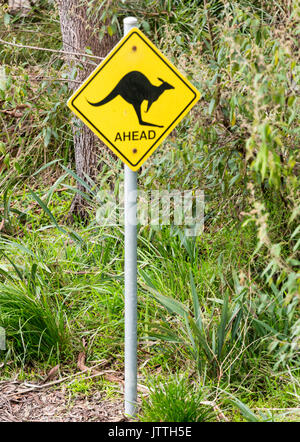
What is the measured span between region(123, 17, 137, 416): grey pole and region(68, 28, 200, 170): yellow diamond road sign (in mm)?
93

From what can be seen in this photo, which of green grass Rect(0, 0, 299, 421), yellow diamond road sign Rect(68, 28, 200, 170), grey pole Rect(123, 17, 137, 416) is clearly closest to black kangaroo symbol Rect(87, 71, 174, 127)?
yellow diamond road sign Rect(68, 28, 200, 170)

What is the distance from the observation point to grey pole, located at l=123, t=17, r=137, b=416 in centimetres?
325

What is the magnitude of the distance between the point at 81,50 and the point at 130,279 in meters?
2.66

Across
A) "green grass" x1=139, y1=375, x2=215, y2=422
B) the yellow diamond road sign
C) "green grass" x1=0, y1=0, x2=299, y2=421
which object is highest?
the yellow diamond road sign

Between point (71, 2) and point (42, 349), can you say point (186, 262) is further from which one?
point (71, 2)

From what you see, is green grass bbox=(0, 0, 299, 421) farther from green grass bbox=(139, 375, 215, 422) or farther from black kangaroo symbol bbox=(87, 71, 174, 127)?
black kangaroo symbol bbox=(87, 71, 174, 127)

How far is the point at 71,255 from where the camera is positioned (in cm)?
494

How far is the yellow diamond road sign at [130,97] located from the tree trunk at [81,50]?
2.18m

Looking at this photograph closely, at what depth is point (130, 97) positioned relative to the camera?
3160 mm

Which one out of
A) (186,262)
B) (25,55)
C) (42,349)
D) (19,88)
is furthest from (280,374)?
(25,55)

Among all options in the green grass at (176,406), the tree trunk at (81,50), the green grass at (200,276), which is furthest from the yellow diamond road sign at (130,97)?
the tree trunk at (81,50)

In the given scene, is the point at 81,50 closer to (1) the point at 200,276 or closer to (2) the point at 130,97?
(1) the point at 200,276

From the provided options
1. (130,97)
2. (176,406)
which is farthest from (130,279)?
(130,97)

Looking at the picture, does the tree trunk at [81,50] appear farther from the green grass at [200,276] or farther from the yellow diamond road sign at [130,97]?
the yellow diamond road sign at [130,97]
